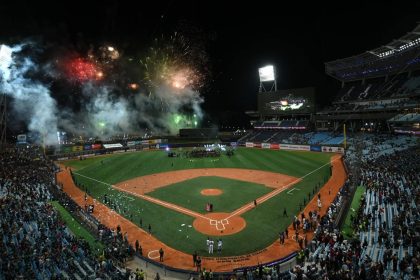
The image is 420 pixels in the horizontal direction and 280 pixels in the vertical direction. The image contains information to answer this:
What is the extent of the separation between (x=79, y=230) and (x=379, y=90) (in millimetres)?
61482

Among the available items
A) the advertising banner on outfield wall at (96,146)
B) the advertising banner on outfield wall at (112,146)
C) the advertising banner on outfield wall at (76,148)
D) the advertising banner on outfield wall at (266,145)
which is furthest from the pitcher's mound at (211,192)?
the advertising banner on outfield wall at (96,146)

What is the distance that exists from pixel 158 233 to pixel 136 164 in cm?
3030

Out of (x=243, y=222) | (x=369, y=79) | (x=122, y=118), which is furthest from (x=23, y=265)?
(x=122, y=118)

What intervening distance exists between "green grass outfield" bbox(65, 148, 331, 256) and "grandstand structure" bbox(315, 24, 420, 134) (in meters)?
13.0

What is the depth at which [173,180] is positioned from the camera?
130 ft

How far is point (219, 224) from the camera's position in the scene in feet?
80.2

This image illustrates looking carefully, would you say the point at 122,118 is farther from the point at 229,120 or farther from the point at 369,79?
the point at 369,79

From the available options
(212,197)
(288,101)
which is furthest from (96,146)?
(288,101)

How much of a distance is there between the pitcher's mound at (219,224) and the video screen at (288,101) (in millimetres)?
51819

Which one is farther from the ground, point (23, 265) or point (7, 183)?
point (7, 183)

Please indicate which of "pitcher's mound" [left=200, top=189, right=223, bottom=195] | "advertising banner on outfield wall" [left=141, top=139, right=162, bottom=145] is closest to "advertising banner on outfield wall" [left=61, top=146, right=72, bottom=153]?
"advertising banner on outfield wall" [left=141, top=139, right=162, bottom=145]

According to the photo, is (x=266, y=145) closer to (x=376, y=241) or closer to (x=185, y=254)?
(x=185, y=254)

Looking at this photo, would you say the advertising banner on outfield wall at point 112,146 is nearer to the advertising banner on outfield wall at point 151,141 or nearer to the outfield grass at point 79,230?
the advertising banner on outfield wall at point 151,141

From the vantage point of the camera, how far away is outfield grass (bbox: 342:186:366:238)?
803 inches
